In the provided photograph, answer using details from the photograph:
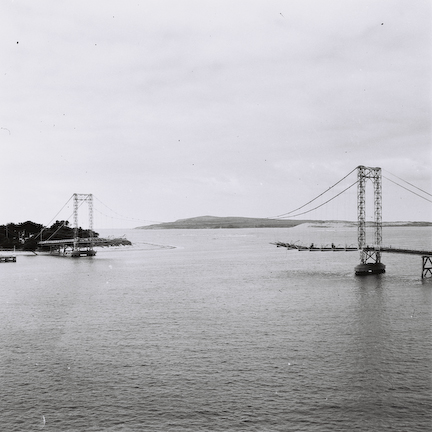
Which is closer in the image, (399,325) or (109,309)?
(399,325)

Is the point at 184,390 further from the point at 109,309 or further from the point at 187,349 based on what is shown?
the point at 109,309

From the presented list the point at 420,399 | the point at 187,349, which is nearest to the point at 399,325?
the point at 420,399

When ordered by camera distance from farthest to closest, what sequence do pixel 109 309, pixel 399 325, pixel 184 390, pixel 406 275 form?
pixel 406 275 < pixel 109 309 < pixel 399 325 < pixel 184 390

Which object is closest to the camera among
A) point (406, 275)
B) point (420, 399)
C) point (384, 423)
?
point (384, 423)

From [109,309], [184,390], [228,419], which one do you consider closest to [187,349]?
[184,390]

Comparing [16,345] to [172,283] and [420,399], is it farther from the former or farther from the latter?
[172,283]

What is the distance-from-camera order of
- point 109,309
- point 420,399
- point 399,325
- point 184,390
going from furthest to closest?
point 109,309, point 399,325, point 184,390, point 420,399
